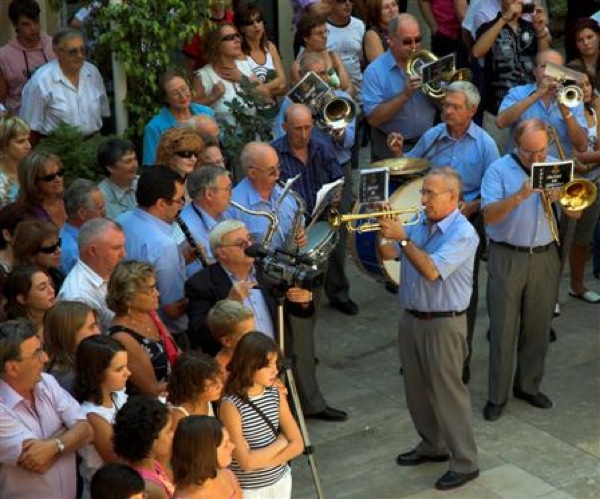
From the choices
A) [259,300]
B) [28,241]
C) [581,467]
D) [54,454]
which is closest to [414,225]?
[259,300]

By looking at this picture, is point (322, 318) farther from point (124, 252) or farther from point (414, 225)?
point (124, 252)

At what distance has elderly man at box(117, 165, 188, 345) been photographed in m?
7.70

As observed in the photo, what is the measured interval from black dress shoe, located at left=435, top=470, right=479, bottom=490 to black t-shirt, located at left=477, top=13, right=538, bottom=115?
4.30 meters

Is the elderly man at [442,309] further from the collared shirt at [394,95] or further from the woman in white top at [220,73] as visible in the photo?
the woman in white top at [220,73]

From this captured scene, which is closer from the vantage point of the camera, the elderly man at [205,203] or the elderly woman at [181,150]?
the elderly man at [205,203]

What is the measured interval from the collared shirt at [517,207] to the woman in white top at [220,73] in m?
2.51

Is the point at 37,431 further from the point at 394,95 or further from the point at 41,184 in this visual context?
the point at 394,95

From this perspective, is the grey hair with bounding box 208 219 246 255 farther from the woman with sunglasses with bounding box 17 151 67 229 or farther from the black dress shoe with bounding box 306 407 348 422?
the black dress shoe with bounding box 306 407 348 422

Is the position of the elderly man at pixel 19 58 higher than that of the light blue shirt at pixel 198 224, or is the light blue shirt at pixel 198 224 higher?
the elderly man at pixel 19 58

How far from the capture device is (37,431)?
236 inches

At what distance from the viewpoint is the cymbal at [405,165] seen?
9102 mm

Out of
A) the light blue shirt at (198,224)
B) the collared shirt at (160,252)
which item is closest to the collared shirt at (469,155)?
the light blue shirt at (198,224)

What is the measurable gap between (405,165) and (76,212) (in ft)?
7.92

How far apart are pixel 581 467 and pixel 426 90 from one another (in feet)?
11.0
